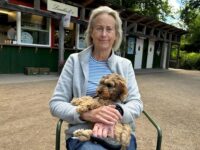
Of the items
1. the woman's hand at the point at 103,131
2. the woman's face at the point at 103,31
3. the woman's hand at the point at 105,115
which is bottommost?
the woman's hand at the point at 103,131

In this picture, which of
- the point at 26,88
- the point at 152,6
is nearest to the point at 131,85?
the point at 26,88

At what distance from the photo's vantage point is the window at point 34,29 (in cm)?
1095

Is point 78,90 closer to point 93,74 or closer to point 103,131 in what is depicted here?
point 93,74

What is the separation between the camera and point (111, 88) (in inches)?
80.9

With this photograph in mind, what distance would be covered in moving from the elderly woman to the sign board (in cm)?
837

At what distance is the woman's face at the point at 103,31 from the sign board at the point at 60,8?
8429 millimetres

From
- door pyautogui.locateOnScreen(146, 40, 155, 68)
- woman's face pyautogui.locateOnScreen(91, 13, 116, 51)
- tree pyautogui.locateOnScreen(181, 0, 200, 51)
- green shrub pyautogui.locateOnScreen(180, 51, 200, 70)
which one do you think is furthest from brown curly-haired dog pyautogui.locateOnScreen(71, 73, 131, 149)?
tree pyautogui.locateOnScreen(181, 0, 200, 51)

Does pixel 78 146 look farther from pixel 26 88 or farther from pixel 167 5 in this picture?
pixel 167 5

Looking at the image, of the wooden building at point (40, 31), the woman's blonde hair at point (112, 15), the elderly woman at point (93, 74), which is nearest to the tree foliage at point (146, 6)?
the wooden building at point (40, 31)

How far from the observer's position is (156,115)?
19.7 ft

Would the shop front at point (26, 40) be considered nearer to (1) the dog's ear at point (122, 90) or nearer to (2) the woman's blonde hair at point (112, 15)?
(2) the woman's blonde hair at point (112, 15)

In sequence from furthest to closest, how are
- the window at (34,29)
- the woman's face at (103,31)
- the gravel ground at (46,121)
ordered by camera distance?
1. the window at (34,29)
2. the gravel ground at (46,121)
3. the woman's face at (103,31)

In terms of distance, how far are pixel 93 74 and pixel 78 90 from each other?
0.61 ft

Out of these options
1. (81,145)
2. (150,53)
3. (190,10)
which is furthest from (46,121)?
(190,10)
